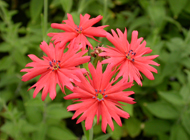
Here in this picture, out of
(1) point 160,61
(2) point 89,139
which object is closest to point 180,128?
(1) point 160,61

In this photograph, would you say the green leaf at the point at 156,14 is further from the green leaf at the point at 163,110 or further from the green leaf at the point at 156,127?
the green leaf at the point at 156,127

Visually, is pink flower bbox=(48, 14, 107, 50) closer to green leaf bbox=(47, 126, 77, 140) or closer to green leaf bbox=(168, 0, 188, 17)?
green leaf bbox=(47, 126, 77, 140)

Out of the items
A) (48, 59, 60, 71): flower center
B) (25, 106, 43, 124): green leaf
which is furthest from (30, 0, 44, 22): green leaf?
(48, 59, 60, 71): flower center

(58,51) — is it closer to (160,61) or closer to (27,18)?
(160,61)

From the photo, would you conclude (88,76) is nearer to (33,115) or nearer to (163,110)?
(33,115)

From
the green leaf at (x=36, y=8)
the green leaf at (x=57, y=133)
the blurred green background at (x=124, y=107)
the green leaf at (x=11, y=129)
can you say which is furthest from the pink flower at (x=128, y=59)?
the green leaf at (x=36, y=8)

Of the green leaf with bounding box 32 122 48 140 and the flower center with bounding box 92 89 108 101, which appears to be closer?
the flower center with bounding box 92 89 108 101

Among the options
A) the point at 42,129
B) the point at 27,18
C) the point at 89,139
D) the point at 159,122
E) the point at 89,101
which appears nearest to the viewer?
the point at 89,101
